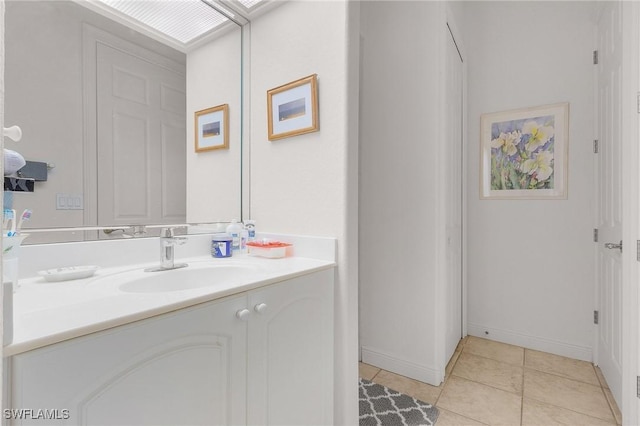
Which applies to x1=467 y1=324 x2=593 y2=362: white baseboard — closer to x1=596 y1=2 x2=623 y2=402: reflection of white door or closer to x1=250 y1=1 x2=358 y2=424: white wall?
x1=596 y1=2 x2=623 y2=402: reflection of white door

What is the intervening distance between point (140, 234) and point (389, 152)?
157 centimetres

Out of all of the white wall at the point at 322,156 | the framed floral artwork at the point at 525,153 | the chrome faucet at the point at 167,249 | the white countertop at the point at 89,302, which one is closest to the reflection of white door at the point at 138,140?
the chrome faucet at the point at 167,249

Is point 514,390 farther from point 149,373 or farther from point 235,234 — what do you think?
point 149,373

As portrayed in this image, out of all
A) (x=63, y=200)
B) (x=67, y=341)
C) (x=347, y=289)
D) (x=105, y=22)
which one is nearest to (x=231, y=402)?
(x=67, y=341)

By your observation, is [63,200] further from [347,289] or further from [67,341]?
[347,289]

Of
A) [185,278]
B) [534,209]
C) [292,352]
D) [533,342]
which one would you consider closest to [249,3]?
[185,278]

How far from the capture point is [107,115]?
3.84 feet

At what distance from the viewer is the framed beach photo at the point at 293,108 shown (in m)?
1.42

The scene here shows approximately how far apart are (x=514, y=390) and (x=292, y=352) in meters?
1.59

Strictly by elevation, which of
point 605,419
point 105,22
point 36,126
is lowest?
point 605,419

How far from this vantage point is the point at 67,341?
1.93ft

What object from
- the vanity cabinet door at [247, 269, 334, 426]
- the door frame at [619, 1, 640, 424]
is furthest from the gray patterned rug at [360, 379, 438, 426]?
the door frame at [619, 1, 640, 424]

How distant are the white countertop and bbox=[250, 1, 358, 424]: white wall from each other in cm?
31

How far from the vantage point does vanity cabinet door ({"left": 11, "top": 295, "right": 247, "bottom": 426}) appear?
0.57 metres
